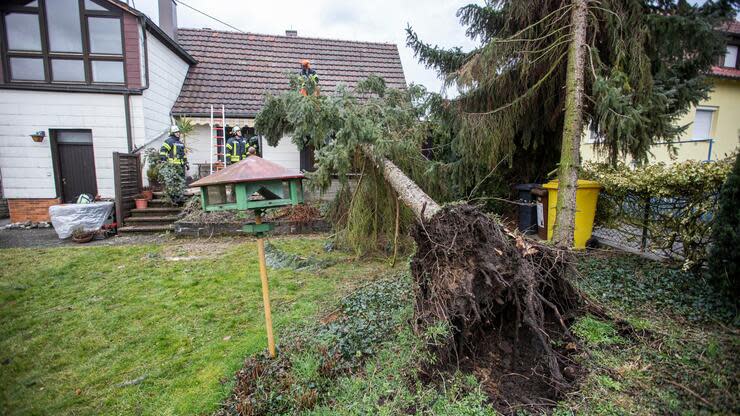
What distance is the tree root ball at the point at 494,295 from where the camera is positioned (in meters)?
2.70

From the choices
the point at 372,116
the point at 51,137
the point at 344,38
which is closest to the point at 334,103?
A: the point at 372,116

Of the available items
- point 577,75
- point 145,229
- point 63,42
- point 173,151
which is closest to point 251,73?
point 173,151

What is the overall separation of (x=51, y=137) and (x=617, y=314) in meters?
14.1

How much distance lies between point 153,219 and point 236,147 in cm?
316

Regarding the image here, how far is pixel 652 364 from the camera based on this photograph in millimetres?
2695

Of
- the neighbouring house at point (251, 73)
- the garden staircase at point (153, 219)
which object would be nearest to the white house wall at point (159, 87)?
the neighbouring house at point (251, 73)

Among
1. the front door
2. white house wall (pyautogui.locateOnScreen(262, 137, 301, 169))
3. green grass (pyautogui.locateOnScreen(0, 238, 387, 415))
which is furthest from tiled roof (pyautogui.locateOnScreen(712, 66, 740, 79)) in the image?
the front door

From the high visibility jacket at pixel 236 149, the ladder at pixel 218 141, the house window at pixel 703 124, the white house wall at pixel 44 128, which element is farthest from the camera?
the house window at pixel 703 124

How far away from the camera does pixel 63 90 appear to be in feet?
32.8

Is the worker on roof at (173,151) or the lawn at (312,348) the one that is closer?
the lawn at (312,348)

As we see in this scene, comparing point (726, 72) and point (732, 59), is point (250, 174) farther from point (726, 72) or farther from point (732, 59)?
point (732, 59)

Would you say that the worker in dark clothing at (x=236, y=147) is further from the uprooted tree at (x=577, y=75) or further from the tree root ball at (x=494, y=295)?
the tree root ball at (x=494, y=295)

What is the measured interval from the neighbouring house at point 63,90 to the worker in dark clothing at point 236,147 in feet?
7.87

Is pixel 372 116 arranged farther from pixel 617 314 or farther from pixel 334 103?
pixel 617 314
